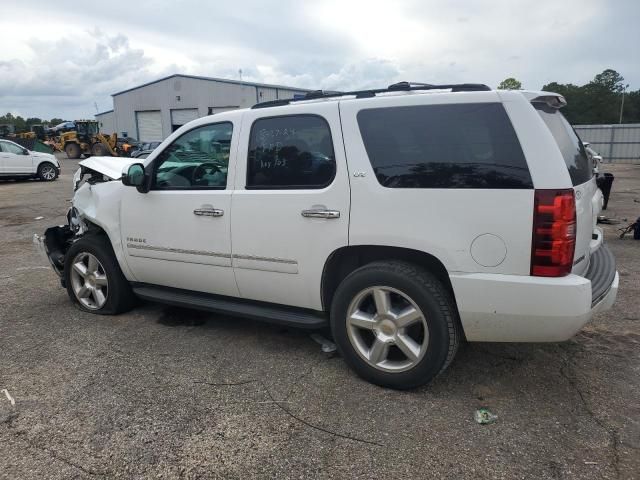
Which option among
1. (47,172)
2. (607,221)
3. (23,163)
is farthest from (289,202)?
(47,172)

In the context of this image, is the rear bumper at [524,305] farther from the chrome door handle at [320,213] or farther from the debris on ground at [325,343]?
the debris on ground at [325,343]

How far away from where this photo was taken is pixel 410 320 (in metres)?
3.10

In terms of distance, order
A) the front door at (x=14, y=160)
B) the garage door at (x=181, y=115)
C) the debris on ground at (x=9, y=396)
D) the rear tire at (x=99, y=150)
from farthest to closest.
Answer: the garage door at (x=181, y=115) < the rear tire at (x=99, y=150) < the front door at (x=14, y=160) < the debris on ground at (x=9, y=396)

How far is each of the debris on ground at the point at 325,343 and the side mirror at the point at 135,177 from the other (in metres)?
1.86

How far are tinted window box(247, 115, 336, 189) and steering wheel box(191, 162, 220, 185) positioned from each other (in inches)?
15.1

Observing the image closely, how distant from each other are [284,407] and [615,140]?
33.0 metres

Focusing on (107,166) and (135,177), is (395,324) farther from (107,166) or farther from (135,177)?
(107,166)

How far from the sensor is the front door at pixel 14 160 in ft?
62.2

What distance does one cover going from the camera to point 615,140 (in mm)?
30000

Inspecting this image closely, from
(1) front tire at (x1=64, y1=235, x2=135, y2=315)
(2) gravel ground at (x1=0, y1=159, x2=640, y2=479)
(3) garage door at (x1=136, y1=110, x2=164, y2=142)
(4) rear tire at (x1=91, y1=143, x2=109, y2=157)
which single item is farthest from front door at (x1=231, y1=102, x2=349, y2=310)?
(3) garage door at (x1=136, y1=110, x2=164, y2=142)

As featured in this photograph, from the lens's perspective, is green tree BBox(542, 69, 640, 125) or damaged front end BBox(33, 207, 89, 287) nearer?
damaged front end BBox(33, 207, 89, 287)

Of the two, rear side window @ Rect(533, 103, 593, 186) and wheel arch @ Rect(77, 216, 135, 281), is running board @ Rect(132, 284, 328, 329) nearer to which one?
wheel arch @ Rect(77, 216, 135, 281)

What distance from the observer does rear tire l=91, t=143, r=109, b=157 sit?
3319 cm

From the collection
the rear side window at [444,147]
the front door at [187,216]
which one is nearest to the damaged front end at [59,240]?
the front door at [187,216]
